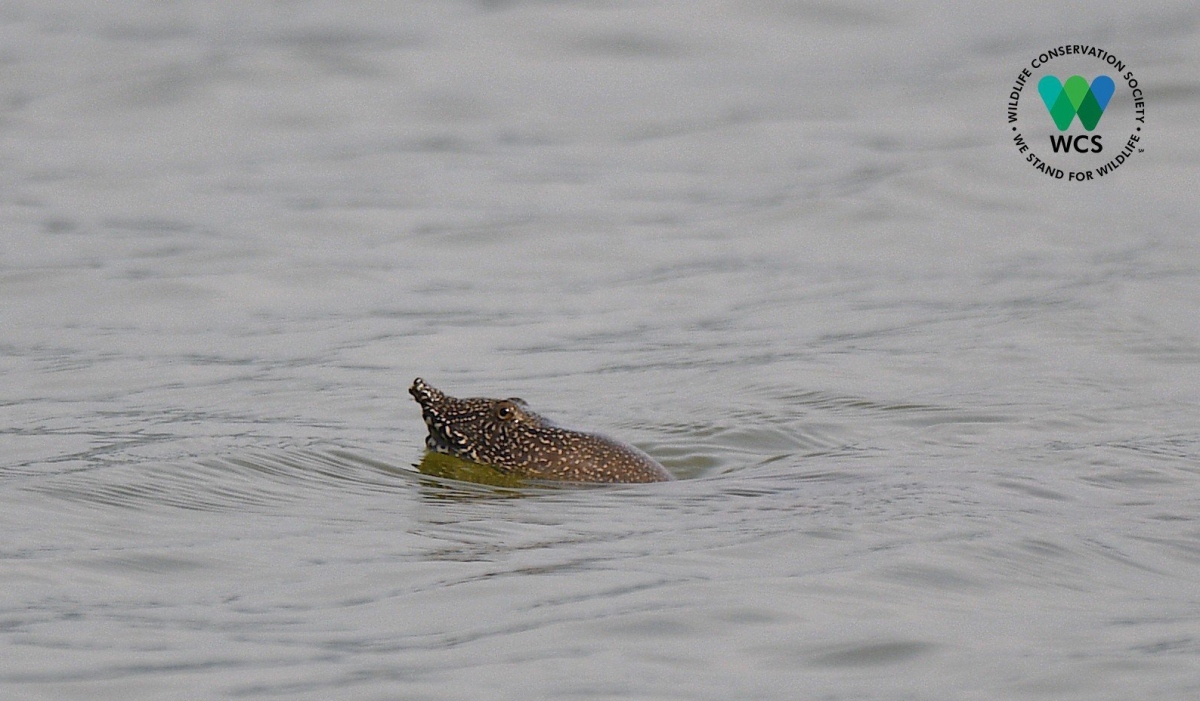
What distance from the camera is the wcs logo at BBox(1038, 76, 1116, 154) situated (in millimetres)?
21516

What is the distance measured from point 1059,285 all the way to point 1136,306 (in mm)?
Result: 1136

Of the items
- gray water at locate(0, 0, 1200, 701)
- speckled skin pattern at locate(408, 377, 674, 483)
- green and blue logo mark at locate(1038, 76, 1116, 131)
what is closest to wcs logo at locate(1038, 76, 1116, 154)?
green and blue logo mark at locate(1038, 76, 1116, 131)

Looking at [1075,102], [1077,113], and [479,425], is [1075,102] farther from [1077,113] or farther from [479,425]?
[479,425]

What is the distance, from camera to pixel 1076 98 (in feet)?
78.3

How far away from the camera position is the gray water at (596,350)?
6.50 meters

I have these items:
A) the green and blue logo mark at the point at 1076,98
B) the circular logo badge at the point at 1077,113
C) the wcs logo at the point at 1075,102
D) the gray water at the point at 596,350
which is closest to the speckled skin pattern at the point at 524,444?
the gray water at the point at 596,350

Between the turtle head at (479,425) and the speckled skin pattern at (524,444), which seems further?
the turtle head at (479,425)

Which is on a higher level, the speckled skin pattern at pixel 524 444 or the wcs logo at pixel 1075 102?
the wcs logo at pixel 1075 102

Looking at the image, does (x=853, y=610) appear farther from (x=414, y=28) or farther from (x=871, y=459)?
(x=414, y=28)

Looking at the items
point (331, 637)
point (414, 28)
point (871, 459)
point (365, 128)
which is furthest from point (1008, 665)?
point (414, 28)

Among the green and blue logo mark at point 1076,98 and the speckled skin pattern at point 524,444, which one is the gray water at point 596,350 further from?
the green and blue logo mark at point 1076,98

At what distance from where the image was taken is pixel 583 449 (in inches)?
358

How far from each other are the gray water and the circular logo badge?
1.01 ft

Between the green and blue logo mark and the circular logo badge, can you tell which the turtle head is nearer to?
the circular logo badge
